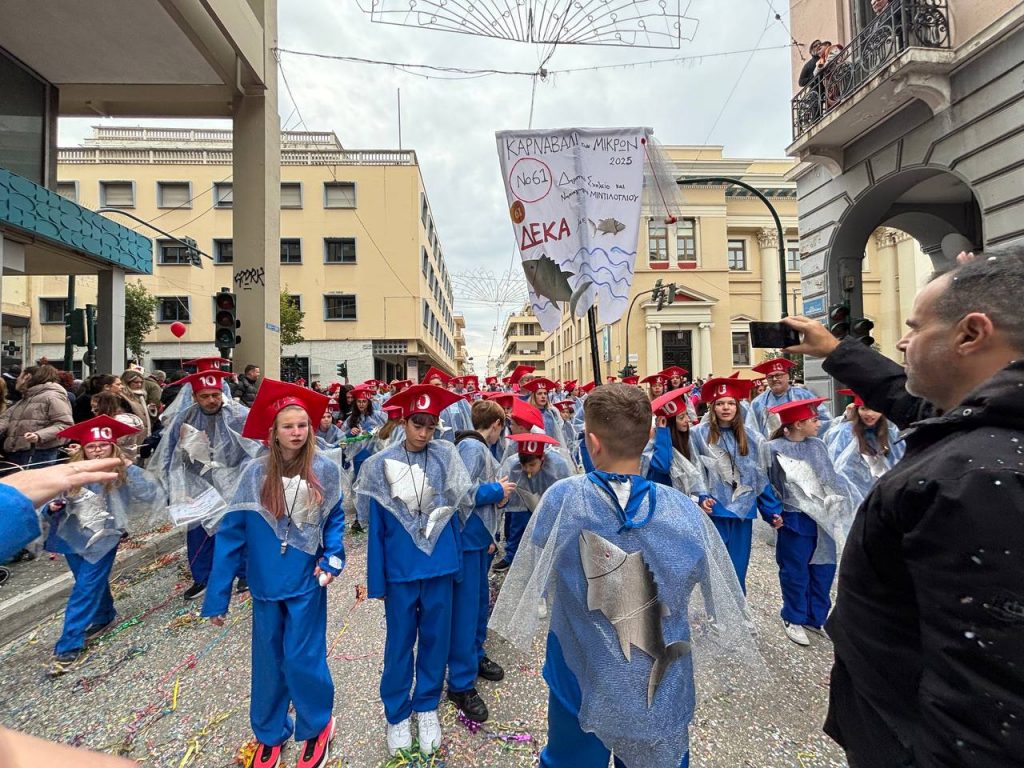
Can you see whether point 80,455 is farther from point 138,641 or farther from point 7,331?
point 7,331

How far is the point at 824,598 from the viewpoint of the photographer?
373cm

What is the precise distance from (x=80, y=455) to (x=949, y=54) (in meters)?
12.6

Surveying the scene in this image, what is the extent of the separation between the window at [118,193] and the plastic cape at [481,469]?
3242 cm

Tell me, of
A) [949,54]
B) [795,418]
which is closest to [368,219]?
[949,54]

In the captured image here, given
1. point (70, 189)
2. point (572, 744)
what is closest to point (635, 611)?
point (572, 744)

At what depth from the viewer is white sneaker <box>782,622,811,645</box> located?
359 centimetres

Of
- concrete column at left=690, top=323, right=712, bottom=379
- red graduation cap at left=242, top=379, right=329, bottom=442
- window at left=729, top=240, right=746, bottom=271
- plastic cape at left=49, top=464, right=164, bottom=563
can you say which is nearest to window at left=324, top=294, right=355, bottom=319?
concrete column at left=690, top=323, right=712, bottom=379

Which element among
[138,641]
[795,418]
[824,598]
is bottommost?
[138,641]

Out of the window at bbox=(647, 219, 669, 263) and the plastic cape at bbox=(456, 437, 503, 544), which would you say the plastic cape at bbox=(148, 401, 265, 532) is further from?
the window at bbox=(647, 219, 669, 263)

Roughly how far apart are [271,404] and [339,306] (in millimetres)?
25864

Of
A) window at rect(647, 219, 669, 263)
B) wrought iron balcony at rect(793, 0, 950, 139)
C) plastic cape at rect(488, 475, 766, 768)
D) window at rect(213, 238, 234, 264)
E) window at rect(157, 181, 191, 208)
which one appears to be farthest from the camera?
window at rect(647, 219, 669, 263)

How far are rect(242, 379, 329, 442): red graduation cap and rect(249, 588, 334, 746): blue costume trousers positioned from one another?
0.95 metres

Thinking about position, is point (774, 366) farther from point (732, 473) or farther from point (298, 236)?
point (298, 236)

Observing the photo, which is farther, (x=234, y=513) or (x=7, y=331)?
(x=7, y=331)
